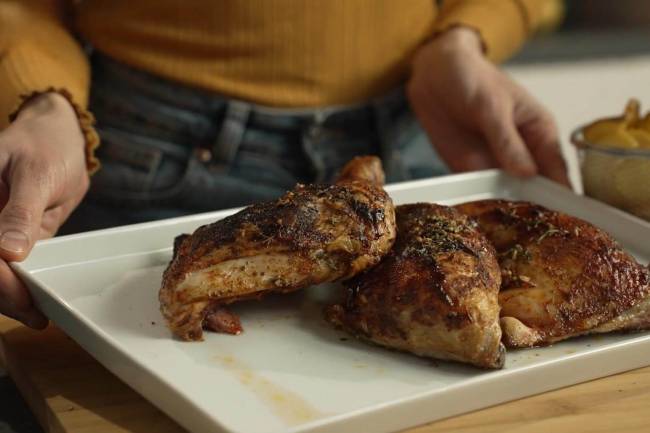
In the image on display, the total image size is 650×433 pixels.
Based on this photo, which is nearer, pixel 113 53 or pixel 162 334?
pixel 162 334

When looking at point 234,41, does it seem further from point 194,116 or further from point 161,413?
point 161,413

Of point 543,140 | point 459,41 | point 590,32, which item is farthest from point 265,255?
point 590,32

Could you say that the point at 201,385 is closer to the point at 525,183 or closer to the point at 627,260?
the point at 627,260

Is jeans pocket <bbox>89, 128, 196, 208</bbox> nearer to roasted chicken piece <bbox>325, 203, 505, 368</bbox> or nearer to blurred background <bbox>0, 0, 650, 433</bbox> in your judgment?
roasted chicken piece <bbox>325, 203, 505, 368</bbox>

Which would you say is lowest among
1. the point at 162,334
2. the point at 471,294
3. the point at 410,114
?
the point at 410,114

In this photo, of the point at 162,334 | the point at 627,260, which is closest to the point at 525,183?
the point at 627,260

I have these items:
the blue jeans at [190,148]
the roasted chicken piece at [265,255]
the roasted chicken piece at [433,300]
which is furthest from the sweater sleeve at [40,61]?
the roasted chicken piece at [433,300]

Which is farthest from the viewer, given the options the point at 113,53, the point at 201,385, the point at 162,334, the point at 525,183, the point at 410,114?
the point at 410,114
